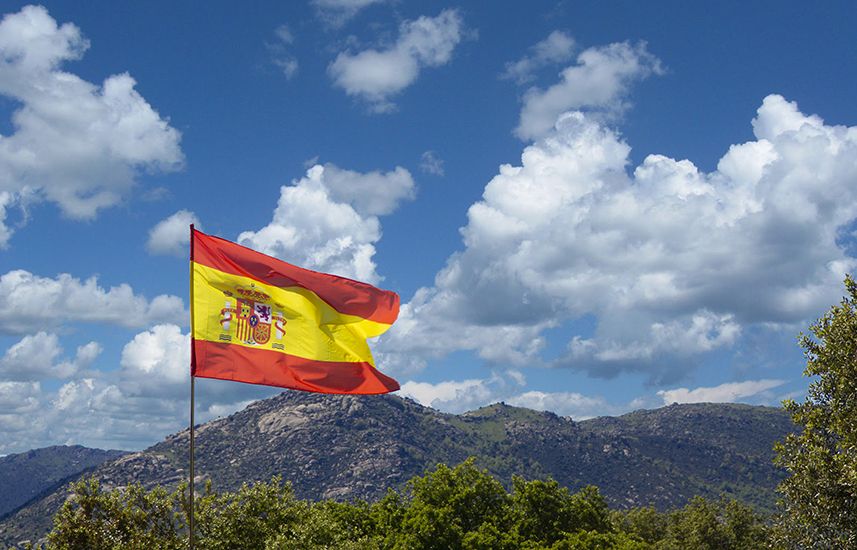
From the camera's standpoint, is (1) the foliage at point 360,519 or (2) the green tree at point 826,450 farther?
(1) the foliage at point 360,519

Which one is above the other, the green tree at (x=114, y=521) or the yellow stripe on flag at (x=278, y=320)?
the yellow stripe on flag at (x=278, y=320)

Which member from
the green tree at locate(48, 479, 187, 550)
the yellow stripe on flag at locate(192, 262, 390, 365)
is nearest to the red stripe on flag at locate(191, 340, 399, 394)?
the yellow stripe on flag at locate(192, 262, 390, 365)

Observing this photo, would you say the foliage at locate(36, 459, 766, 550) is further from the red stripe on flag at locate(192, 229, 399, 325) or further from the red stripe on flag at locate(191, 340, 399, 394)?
the red stripe on flag at locate(192, 229, 399, 325)

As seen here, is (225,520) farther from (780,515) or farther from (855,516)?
(855,516)

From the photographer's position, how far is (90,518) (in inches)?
1578

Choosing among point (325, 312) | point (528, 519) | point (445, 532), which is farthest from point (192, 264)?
point (528, 519)

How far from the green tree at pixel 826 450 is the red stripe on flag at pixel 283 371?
17001 mm

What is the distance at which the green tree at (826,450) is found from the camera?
95.0 feet

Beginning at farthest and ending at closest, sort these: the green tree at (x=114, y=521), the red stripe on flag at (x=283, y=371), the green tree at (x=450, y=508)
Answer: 1. the green tree at (x=450, y=508)
2. the green tree at (x=114, y=521)
3. the red stripe on flag at (x=283, y=371)

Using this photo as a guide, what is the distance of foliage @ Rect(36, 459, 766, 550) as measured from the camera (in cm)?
4038

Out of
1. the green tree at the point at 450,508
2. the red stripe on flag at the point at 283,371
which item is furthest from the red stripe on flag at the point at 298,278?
the green tree at the point at 450,508

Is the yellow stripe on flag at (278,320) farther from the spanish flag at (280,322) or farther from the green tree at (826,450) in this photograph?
the green tree at (826,450)

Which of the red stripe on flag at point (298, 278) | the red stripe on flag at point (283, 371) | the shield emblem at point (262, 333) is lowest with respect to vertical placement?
the red stripe on flag at point (283, 371)

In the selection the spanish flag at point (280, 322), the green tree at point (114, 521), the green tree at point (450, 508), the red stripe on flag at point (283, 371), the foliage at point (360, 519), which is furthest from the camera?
the green tree at point (450, 508)
